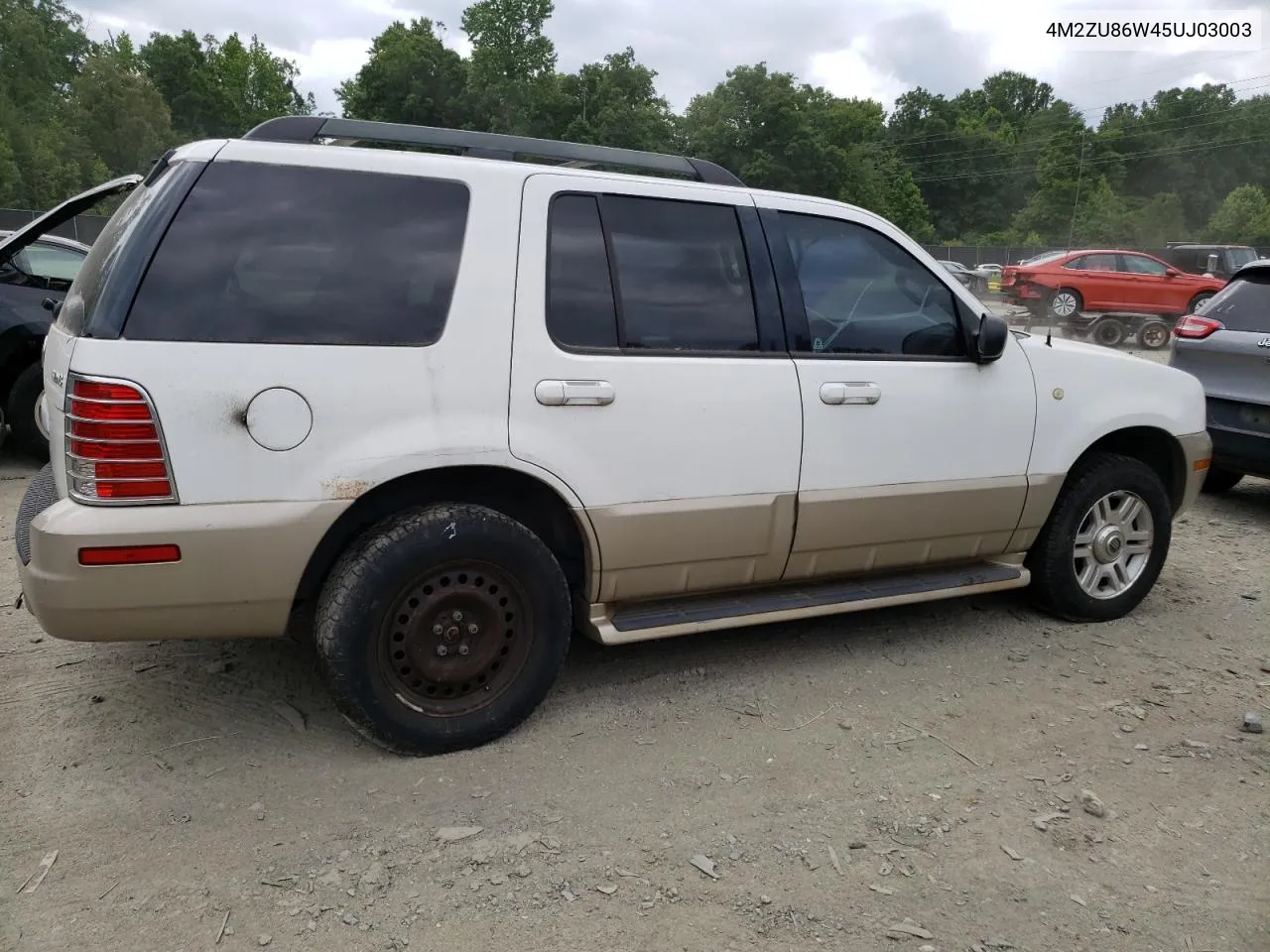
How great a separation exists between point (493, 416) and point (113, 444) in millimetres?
1081

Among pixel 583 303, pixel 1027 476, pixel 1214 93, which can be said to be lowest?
pixel 1027 476

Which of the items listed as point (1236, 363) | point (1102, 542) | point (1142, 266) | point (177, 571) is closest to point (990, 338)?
point (1102, 542)

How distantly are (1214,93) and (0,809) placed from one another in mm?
79745

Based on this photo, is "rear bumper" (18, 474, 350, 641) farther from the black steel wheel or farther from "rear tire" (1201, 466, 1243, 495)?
"rear tire" (1201, 466, 1243, 495)

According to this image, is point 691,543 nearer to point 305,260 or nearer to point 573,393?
point 573,393

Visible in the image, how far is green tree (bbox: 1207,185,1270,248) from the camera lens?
48750 millimetres

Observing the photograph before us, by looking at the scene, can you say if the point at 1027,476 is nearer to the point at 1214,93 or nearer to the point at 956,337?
the point at 956,337

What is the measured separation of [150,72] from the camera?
6925 centimetres

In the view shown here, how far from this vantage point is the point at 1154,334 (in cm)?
1852

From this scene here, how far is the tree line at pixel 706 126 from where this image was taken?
173 feet

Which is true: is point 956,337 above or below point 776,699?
above

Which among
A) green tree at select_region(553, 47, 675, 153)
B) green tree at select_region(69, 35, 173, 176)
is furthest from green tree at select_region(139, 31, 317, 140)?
green tree at select_region(553, 47, 675, 153)

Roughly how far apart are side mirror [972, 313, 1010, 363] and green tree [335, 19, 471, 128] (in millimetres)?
61573

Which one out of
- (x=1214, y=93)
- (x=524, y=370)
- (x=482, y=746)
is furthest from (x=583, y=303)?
(x=1214, y=93)
